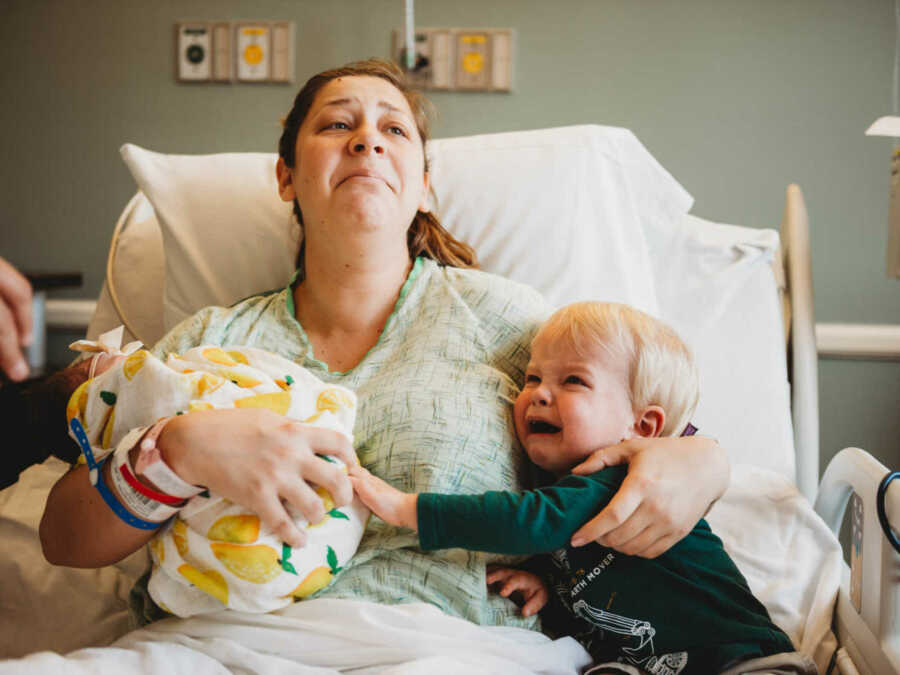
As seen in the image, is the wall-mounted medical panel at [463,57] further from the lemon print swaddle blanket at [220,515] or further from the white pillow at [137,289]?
the lemon print swaddle blanket at [220,515]

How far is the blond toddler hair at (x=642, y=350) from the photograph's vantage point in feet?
3.33

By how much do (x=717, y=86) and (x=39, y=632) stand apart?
201cm

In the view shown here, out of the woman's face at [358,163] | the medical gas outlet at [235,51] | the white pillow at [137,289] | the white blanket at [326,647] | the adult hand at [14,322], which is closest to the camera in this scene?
the adult hand at [14,322]

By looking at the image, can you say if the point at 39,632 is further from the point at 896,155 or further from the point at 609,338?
the point at 896,155

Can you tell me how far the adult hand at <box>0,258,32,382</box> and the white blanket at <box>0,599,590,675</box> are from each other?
0.41 metres

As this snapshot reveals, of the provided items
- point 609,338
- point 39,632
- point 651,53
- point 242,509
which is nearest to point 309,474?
point 242,509

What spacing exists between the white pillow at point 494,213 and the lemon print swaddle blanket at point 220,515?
59 centimetres

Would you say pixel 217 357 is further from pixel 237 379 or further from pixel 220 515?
pixel 220 515

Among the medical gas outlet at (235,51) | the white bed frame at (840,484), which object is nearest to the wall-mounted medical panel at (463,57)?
the medical gas outlet at (235,51)

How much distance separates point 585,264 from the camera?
1.46 meters

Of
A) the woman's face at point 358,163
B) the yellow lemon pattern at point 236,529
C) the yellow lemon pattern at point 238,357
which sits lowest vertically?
the yellow lemon pattern at point 236,529

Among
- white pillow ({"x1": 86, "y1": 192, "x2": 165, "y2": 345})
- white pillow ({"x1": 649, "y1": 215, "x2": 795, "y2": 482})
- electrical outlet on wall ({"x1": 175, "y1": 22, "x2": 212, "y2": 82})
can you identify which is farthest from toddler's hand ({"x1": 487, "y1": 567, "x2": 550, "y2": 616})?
electrical outlet on wall ({"x1": 175, "y1": 22, "x2": 212, "y2": 82})

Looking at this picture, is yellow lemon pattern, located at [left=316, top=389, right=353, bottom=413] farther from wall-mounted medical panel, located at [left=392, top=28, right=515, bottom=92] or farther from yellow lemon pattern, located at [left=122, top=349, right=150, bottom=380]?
wall-mounted medical panel, located at [left=392, top=28, right=515, bottom=92]

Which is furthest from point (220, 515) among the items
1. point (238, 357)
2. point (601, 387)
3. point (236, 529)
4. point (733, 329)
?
point (733, 329)
